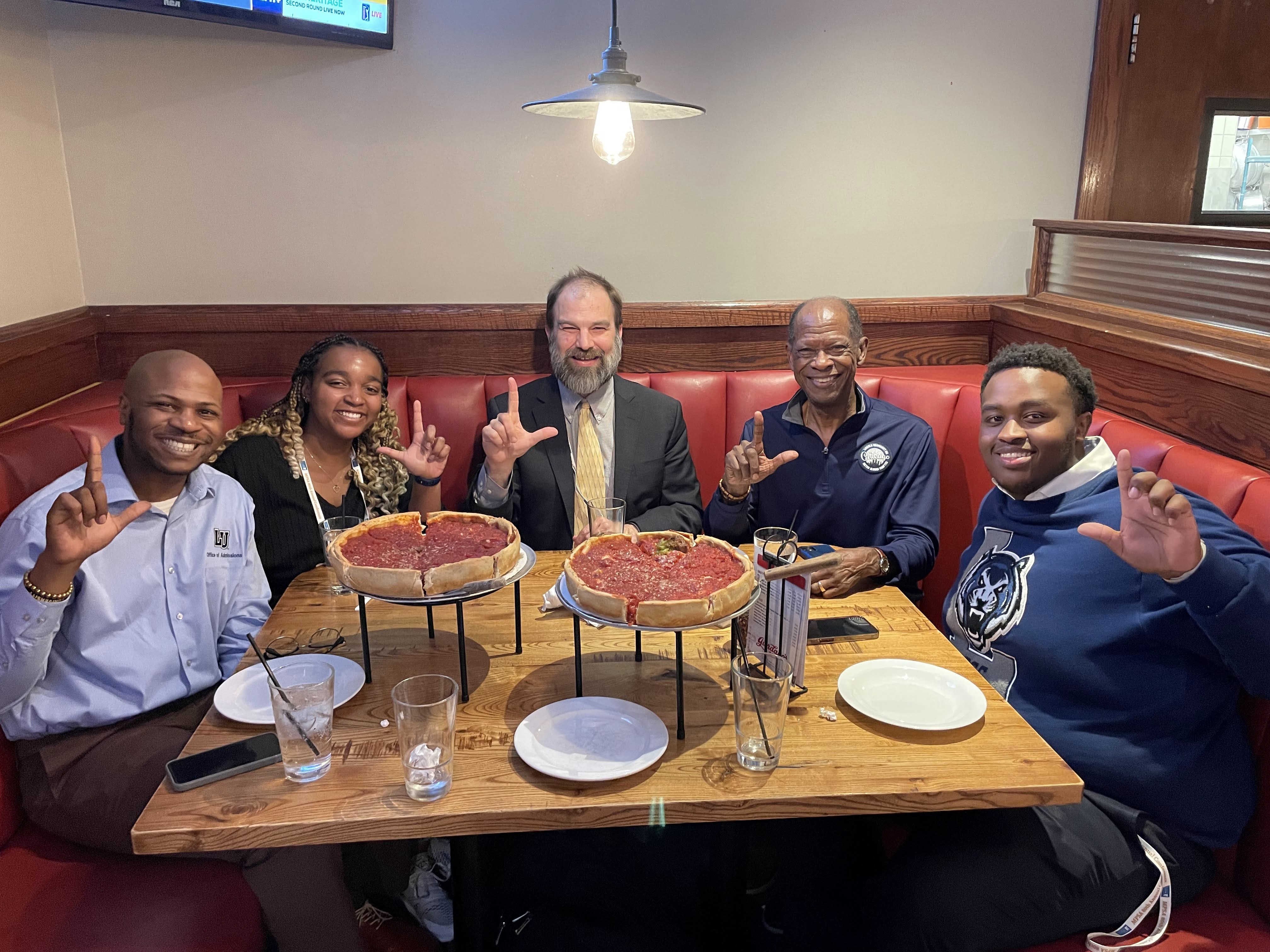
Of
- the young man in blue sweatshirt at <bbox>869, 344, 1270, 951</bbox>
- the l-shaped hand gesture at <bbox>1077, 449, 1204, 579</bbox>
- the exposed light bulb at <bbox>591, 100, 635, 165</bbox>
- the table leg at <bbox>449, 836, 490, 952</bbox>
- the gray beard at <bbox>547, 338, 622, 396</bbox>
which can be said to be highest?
the exposed light bulb at <bbox>591, 100, 635, 165</bbox>

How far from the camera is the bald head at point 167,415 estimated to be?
1.99 meters

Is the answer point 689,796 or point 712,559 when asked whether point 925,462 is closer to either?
point 712,559

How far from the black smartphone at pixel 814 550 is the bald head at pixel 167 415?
4.70 ft

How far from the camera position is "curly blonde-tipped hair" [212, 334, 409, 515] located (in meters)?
2.57

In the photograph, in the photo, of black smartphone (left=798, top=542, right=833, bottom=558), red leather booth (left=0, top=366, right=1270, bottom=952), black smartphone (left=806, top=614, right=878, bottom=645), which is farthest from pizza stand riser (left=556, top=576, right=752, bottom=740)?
red leather booth (left=0, top=366, right=1270, bottom=952)

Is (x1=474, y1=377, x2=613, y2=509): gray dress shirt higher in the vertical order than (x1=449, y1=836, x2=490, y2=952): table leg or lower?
higher

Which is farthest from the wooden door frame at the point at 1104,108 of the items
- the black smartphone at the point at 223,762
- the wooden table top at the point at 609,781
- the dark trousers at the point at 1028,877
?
the black smartphone at the point at 223,762

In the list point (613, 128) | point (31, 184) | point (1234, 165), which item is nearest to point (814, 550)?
point (613, 128)

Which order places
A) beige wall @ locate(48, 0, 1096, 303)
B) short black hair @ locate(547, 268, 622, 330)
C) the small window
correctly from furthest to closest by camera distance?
the small window, beige wall @ locate(48, 0, 1096, 303), short black hair @ locate(547, 268, 622, 330)

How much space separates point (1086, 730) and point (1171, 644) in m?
0.25

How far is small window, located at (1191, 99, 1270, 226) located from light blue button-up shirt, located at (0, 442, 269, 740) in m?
4.08

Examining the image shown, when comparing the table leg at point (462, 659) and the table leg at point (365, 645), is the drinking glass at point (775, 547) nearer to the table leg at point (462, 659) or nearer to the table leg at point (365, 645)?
the table leg at point (462, 659)

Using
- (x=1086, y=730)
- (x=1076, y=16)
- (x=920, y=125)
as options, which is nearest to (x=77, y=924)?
(x=1086, y=730)

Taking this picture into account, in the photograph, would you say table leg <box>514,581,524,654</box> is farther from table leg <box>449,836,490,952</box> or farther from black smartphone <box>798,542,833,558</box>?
black smartphone <box>798,542,833,558</box>
